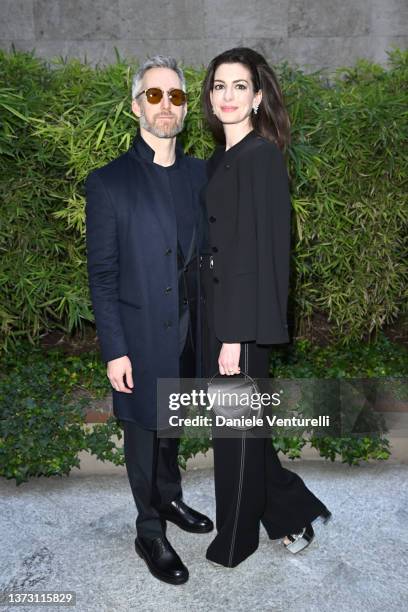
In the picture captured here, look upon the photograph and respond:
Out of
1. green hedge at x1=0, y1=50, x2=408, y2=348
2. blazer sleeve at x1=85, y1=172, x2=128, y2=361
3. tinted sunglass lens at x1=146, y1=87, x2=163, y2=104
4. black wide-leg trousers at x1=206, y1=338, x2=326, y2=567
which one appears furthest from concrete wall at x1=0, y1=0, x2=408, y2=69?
black wide-leg trousers at x1=206, y1=338, x2=326, y2=567

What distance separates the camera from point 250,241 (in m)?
2.63

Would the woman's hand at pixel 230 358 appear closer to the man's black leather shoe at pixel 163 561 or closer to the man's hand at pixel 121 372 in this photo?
the man's hand at pixel 121 372

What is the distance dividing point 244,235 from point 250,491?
3.58 ft

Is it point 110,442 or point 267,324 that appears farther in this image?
point 110,442

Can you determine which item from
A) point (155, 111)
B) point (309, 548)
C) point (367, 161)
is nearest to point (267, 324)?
point (155, 111)

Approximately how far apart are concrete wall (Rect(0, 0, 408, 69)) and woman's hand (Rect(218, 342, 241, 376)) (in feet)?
16.4

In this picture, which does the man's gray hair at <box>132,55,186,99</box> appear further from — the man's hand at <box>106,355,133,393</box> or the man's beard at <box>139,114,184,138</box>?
the man's hand at <box>106,355,133,393</box>

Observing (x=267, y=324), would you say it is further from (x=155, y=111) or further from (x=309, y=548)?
(x=309, y=548)

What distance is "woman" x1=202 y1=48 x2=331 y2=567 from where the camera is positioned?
262 cm

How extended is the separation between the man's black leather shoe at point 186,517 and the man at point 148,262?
0.38 m

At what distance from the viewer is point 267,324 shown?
2660mm

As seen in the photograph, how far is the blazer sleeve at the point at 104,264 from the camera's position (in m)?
2.76

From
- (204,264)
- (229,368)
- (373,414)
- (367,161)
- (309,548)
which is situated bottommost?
(309,548)

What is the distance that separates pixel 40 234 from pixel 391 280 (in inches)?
97.0
